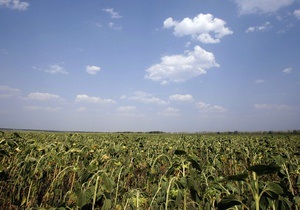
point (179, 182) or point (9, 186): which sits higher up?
point (179, 182)

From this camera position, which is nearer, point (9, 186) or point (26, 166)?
point (26, 166)

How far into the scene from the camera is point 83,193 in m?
2.10

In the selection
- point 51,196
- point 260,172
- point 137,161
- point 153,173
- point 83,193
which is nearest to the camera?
point 260,172

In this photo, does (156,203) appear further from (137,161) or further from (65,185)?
(65,185)

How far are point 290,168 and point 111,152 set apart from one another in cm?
386

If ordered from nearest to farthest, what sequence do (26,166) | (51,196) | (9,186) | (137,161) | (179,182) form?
(179,182)
(26,166)
(51,196)
(9,186)
(137,161)

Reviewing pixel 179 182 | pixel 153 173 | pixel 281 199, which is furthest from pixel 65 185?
pixel 281 199

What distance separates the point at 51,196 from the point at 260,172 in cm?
426

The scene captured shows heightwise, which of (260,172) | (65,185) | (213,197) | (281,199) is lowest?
(65,185)

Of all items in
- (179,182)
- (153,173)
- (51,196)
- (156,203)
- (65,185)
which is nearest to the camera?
(179,182)

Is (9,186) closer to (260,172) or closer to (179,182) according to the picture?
(179,182)

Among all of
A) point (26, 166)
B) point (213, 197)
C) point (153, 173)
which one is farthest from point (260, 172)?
point (26, 166)

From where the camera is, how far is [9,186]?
5270 millimetres

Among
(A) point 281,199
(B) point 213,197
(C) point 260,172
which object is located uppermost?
(C) point 260,172
